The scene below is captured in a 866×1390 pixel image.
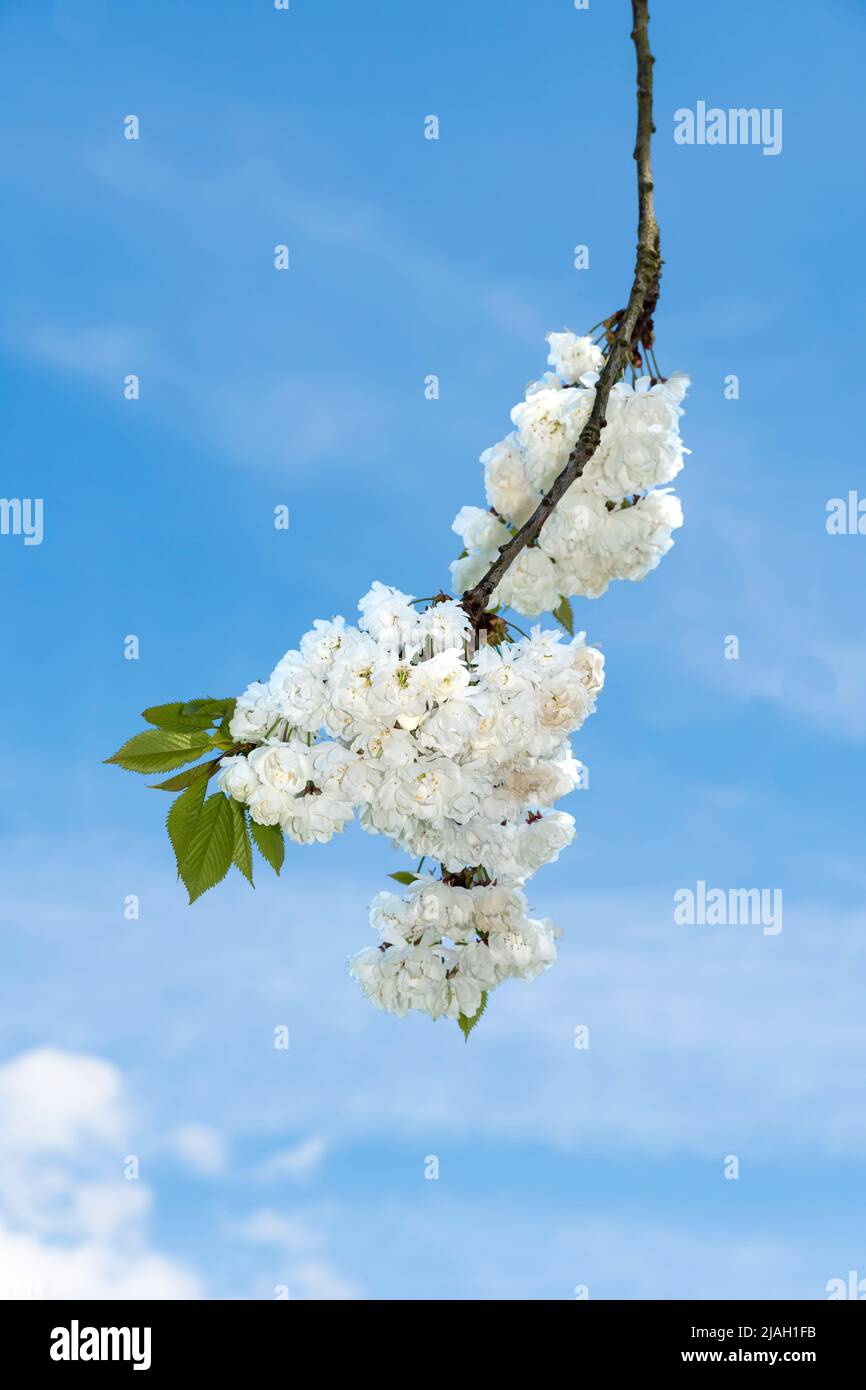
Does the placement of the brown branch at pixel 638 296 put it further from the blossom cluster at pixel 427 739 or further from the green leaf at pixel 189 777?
the green leaf at pixel 189 777

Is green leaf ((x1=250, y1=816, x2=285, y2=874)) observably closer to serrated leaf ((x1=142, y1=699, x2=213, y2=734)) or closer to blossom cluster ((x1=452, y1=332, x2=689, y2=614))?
serrated leaf ((x1=142, y1=699, x2=213, y2=734))

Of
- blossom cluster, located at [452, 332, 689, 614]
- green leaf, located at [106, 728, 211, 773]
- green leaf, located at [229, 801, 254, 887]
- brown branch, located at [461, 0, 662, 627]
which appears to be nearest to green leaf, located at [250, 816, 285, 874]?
green leaf, located at [229, 801, 254, 887]

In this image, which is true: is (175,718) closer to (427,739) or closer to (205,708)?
(205,708)

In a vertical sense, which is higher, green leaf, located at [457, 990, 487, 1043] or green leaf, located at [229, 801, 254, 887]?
green leaf, located at [229, 801, 254, 887]

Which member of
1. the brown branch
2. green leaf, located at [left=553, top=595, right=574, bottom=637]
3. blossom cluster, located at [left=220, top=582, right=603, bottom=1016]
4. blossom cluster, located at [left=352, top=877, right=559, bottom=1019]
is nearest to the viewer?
blossom cluster, located at [left=220, top=582, right=603, bottom=1016]

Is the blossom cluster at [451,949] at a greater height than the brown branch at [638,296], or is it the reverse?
the brown branch at [638,296]

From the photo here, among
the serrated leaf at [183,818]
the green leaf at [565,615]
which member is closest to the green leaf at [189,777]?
the serrated leaf at [183,818]
